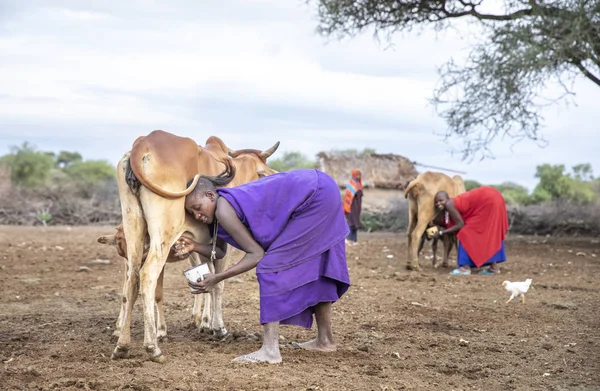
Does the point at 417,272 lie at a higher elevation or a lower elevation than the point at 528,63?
lower

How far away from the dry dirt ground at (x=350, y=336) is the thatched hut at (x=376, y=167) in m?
9.70

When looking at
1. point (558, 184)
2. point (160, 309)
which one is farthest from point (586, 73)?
A: point (160, 309)

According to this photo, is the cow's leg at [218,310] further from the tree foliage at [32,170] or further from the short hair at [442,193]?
the tree foliage at [32,170]

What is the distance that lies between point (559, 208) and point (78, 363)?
49.3 ft

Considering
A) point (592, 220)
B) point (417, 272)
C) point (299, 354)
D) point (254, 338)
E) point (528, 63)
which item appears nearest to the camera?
point (299, 354)

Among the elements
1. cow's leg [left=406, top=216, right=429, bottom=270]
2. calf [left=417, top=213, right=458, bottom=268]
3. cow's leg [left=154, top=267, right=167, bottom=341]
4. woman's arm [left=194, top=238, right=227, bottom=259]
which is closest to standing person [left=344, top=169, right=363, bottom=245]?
calf [left=417, top=213, right=458, bottom=268]

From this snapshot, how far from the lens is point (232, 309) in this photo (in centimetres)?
772

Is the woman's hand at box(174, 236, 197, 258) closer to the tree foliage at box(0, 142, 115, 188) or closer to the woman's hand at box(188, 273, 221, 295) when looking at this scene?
the woman's hand at box(188, 273, 221, 295)

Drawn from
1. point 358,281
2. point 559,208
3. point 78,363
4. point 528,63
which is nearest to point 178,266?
point 358,281

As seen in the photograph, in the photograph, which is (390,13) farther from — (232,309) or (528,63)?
(232,309)

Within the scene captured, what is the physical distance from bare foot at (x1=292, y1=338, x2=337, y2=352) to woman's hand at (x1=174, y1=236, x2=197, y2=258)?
49.2 inches

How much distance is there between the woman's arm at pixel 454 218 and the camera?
1127cm

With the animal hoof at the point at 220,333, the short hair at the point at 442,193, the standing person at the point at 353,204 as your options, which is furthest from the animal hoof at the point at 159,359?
the standing person at the point at 353,204

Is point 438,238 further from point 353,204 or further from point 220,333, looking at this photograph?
point 220,333
